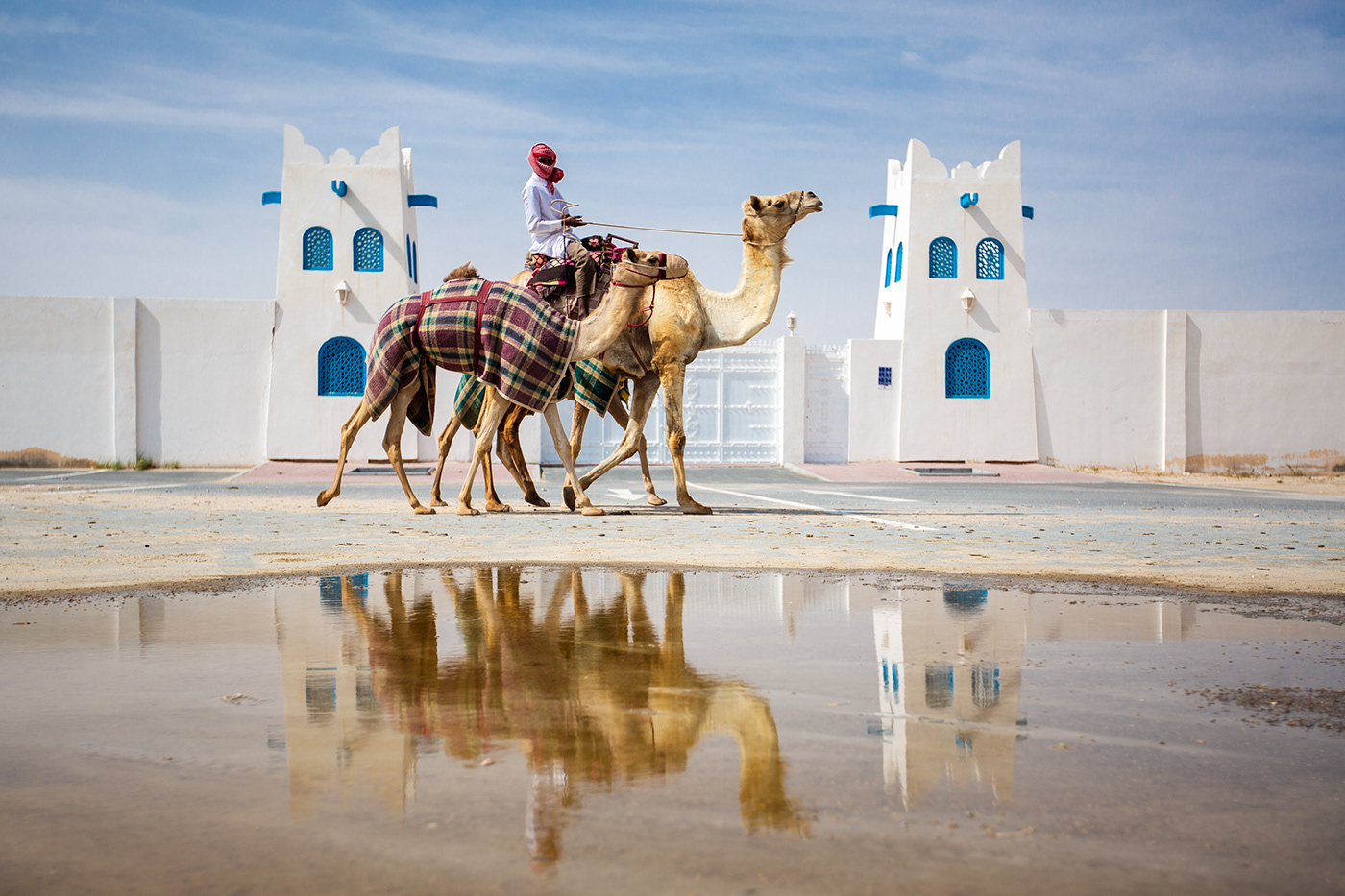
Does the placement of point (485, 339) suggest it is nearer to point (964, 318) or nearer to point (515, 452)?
point (515, 452)

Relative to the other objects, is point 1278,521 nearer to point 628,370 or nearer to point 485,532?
point 628,370

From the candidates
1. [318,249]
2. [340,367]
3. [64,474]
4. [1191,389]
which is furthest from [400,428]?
A: [1191,389]

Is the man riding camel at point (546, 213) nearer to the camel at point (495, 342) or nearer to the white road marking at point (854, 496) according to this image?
the camel at point (495, 342)

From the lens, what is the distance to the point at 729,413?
2244 cm

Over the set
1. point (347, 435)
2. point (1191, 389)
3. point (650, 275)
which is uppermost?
point (650, 275)

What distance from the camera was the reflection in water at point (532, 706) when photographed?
96.1 inches

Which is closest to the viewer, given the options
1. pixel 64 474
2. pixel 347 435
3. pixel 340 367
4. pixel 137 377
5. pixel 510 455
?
pixel 347 435

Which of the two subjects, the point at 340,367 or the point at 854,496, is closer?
the point at 854,496

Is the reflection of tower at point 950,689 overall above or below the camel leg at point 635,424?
below

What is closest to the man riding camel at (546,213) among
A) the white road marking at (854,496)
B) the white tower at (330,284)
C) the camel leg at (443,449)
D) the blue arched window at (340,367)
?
the camel leg at (443,449)

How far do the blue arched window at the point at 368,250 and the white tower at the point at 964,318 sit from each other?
9.98 m

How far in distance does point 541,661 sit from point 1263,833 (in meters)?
2.26

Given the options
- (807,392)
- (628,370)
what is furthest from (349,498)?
(807,392)

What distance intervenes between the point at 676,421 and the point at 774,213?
218cm
